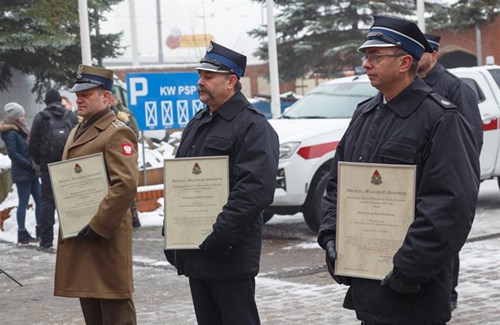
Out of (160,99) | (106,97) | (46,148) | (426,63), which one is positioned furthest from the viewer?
(160,99)

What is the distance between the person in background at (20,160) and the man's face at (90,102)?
705cm

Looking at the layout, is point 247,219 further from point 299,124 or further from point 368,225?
point 299,124

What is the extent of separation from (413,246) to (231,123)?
5.66 ft

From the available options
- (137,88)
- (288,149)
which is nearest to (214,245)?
(288,149)

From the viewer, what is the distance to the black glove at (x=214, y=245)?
17.4 ft

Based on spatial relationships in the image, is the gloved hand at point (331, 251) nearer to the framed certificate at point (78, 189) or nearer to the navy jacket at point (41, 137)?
the framed certificate at point (78, 189)

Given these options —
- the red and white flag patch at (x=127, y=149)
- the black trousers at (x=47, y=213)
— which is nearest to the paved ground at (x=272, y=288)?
the black trousers at (x=47, y=213)

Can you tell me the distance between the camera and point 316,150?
40.2 feet

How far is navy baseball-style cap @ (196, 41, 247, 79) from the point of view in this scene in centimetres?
555

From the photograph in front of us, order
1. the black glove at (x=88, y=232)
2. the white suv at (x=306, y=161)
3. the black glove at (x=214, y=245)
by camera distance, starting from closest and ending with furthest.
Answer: the black glove at (x=214, y=245) → the black glove at (x=88, y=232) → the white suv at (x=306, y=161)

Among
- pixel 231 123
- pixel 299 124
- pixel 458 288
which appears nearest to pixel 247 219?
pixel 231 123

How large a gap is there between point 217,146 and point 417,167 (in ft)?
5.10

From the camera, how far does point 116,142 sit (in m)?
5.93

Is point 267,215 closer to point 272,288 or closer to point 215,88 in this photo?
point 272,288
